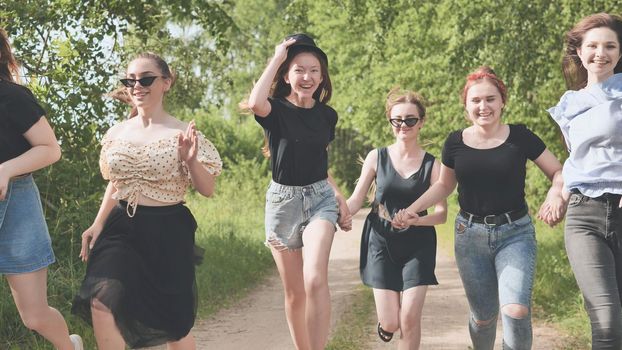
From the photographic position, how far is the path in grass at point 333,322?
827 centimetres

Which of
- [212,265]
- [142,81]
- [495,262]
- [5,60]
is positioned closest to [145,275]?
[142,81]

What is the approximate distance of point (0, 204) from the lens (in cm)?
524

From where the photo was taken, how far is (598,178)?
505 cm

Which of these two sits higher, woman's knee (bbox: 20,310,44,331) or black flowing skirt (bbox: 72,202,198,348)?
black flowing skirt (bbox: 72,202,198,348)

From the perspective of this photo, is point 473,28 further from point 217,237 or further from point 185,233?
point 185,233

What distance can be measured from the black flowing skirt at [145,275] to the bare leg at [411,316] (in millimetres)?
1565

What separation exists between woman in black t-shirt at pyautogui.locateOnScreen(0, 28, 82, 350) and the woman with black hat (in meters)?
1.54

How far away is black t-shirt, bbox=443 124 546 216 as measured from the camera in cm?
563

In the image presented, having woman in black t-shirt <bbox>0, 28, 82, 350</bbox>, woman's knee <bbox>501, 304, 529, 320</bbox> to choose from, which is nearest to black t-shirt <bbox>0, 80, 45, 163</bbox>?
woman in black t-shirt <bbox>0, 28, 82, 350</bbox>

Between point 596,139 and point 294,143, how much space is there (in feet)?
6.75

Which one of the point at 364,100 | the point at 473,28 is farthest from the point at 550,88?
the point at 364,100

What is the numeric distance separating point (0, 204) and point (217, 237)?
9444 millimetres

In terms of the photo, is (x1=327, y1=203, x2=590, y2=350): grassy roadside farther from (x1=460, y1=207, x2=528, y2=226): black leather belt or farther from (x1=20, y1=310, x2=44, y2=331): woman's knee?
(x1=20, y1=310, x2=44, y2=331): woman's knee

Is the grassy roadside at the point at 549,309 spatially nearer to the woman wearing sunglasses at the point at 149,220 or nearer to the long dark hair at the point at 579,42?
the woman wearing sunglasses at the point at 149,220
